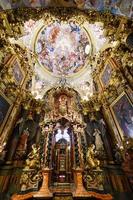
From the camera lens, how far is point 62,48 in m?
18.0

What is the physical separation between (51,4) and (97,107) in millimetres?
8503

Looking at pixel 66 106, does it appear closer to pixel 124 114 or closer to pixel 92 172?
pixel 124 114

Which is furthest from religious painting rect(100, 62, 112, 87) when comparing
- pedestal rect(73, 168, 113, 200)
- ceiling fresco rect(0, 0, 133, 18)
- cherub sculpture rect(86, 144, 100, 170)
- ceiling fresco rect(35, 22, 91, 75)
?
pedestal rect(73, 168, 113, 200)

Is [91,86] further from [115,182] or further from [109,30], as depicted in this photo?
[115,182]

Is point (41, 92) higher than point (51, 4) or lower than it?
higher

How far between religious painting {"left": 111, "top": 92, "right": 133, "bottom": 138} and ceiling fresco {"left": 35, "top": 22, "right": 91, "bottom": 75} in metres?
6.89

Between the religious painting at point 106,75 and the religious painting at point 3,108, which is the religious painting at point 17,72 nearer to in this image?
the religious painting at point 3,108

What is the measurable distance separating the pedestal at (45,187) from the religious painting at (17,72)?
6.83 meters

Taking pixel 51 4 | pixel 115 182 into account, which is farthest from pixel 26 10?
pixel 115 182

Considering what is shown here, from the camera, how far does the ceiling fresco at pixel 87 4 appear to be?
7.28 m

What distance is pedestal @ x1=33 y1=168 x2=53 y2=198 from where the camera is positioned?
328 inches

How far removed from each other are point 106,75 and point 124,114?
13.4 ft

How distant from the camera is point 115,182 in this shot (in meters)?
9.54

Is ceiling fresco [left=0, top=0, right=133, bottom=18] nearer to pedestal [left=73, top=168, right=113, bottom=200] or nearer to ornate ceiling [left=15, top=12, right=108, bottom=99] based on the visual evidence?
pedestal [left=73, top=168, right=113, bottom=200]
